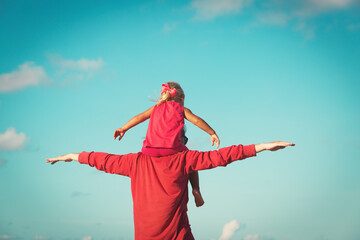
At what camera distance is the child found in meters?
5.07

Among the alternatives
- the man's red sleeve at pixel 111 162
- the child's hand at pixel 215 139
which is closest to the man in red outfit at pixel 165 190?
the man's red sleeve at pixel 111 162

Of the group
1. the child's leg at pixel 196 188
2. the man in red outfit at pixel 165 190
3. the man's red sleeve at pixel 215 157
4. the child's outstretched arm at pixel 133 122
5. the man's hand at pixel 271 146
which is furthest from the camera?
the child's outstretched arm at pixel 133 122

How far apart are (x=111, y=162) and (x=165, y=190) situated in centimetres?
87

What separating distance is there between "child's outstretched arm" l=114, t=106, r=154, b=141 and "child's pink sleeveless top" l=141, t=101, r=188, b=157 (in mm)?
200

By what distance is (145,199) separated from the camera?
5.05 m

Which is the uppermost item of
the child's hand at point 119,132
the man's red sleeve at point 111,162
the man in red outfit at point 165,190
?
the child's hand at point 119,132

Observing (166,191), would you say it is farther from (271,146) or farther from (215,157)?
(271,146)

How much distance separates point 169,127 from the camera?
5082 mm

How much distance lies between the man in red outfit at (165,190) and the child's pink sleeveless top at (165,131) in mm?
99

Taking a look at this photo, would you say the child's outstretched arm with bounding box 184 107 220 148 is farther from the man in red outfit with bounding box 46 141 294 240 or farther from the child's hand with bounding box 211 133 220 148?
the man in red outfit with bounding box 46 141 294 240

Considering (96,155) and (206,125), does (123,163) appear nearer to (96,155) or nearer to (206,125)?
(96,155)

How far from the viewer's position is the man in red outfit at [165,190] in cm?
488

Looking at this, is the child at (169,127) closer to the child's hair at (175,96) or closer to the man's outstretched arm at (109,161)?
the child's hair at (175,96)

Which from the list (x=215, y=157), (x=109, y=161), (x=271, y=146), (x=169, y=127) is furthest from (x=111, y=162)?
(x=271, y=146)
